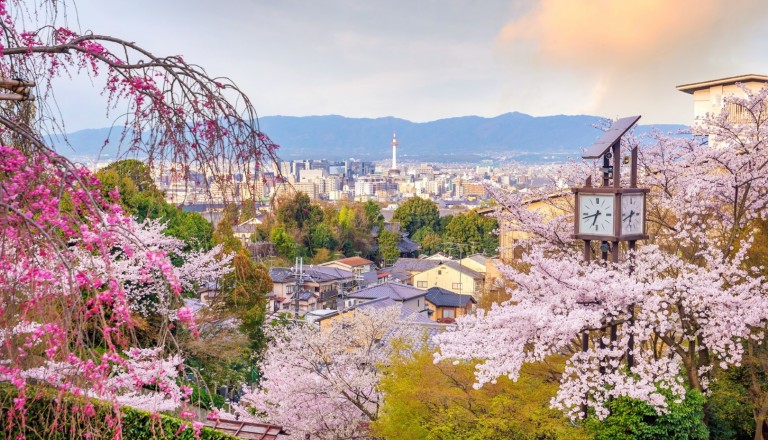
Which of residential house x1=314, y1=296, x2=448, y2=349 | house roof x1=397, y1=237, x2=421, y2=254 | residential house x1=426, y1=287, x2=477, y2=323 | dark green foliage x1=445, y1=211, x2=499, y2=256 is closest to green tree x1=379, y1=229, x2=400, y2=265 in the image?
house roof x1=397, y1=237, x2=421, y2=254

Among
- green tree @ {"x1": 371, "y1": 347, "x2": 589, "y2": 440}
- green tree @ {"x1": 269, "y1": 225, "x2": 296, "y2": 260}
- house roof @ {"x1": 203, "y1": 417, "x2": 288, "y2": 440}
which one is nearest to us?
green tree @ {"x1": 371, "y1": 347, "x2": 589, "y2": 440}

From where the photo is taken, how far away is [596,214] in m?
7.23

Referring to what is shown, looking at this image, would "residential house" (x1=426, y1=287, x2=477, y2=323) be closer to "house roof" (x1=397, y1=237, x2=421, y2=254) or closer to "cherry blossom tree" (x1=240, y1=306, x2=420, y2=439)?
"cherry blossom tree" (x1=240, y1=306, x2=420, y2=439)

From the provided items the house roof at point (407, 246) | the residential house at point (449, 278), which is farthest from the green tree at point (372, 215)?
the residential house at point (449, 278)

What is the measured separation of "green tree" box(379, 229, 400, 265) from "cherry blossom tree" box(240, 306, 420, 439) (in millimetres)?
34643

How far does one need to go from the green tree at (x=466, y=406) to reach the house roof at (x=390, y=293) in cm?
1810

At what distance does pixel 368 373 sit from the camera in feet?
39.3

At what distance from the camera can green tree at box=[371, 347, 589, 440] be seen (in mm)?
7668

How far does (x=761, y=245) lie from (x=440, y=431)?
4.49 metres

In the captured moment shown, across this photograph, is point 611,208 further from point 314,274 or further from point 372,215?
point 372,215

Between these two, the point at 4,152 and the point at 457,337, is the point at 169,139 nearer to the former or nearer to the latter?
the point at 4,152

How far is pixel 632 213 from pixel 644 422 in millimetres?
2039

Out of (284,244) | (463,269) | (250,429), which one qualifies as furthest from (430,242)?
(250,429)

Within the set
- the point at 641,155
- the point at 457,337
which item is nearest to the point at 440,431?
the point at 457,337
